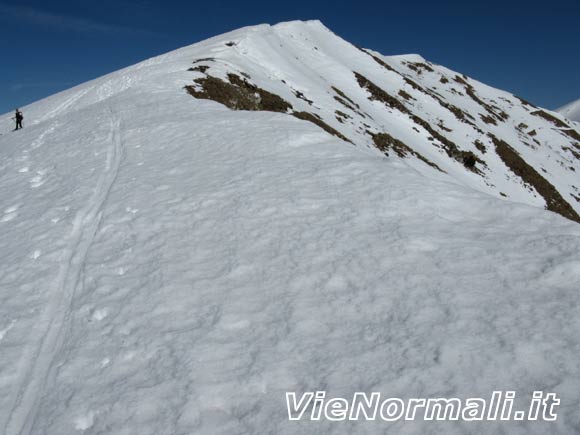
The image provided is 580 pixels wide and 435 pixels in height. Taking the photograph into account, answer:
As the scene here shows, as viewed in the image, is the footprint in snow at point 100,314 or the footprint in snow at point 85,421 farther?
the footprint in snow at point 100,314

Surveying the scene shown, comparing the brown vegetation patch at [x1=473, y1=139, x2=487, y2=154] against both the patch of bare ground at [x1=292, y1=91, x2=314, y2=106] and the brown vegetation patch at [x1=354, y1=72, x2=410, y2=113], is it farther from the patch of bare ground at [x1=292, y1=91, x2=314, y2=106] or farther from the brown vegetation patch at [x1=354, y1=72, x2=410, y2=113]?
the patch of bare ground at [x1=292, y1=91, x2=314, y2=106]

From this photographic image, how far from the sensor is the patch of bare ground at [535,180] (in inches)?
1761

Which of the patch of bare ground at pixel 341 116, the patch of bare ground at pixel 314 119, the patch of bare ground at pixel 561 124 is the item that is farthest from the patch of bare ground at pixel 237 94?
the patch of bare ground at pixel 561 124

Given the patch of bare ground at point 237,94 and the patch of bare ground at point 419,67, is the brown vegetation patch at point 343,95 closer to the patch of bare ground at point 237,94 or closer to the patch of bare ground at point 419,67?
the patch of bare ground at point 237,94

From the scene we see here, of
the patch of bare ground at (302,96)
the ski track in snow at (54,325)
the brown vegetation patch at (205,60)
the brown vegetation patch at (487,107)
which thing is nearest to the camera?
the ski track in snow at (54,325)

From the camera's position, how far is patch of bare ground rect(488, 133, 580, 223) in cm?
4472

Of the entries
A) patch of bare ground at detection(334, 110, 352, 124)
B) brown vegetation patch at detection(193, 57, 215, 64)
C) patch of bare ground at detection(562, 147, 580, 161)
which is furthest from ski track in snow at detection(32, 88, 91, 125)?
patch of bare ground at detection(562, 147, 580, 161)

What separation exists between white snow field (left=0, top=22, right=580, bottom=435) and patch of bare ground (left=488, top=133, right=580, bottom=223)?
1657 inches

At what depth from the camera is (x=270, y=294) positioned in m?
6.35

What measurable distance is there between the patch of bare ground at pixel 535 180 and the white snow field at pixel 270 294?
4209 cm

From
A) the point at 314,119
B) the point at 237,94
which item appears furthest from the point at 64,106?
the point at 314,119

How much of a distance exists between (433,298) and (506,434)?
2034 mm

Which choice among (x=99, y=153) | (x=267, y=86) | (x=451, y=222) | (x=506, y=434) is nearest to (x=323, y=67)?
(x=267, y=86)

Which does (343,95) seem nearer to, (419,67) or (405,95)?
(405,95)
